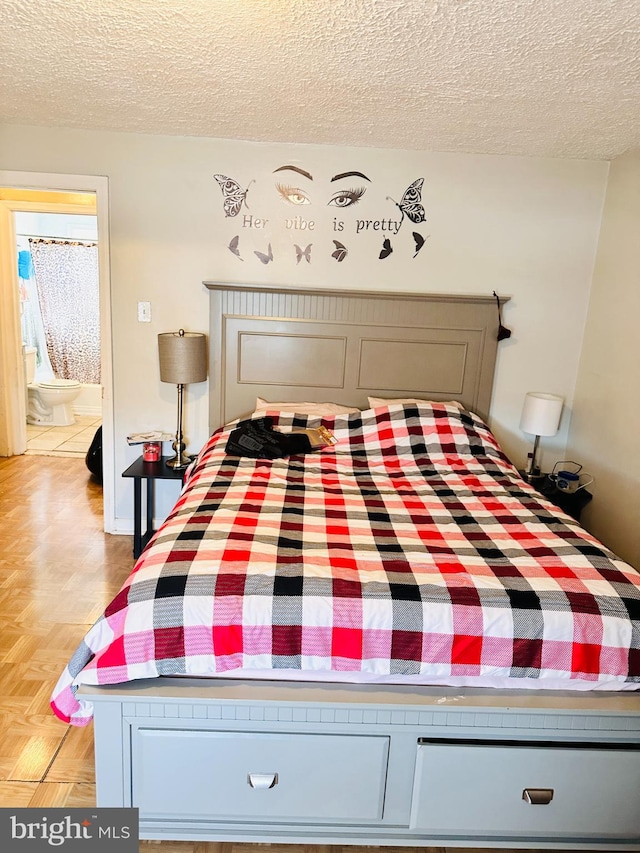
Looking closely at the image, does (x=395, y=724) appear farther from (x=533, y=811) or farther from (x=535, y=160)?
(x=535, y=160)

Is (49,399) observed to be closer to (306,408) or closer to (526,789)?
(306,408)

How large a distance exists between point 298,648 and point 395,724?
13.4 inches

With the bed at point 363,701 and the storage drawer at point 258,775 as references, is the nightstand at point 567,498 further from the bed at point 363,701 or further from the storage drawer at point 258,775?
the storage drawer at point 258,775

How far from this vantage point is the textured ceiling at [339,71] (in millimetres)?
1740

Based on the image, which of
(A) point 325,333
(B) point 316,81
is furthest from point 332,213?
(B) point 316,81

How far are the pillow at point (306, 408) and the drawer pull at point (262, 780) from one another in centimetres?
192

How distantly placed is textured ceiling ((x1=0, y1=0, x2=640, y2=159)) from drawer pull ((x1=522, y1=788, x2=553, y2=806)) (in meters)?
2.17

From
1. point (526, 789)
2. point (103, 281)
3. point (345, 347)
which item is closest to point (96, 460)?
point (103, 281)

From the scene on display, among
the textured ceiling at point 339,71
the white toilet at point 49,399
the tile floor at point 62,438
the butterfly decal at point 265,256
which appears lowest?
the tile floor at point 62,438

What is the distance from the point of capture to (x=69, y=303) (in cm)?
635

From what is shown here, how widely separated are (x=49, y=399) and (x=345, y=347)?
150 inches

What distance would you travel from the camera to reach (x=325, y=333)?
337cm

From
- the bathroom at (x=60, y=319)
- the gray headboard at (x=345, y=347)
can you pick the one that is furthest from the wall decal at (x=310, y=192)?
the bathroom at (x=60, y=319)

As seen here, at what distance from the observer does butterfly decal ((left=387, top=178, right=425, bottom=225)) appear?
10.6ft
